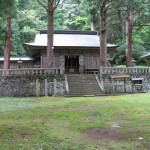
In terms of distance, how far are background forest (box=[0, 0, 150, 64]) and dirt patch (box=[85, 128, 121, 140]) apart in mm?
14118

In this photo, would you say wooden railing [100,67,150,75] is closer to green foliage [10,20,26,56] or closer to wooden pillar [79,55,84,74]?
wooden pillar [79,55,84,74]

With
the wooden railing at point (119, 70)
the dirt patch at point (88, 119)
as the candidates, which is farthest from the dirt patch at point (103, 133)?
the wooden railing at point (119, 70)

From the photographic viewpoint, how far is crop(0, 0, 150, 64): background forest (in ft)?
71.7

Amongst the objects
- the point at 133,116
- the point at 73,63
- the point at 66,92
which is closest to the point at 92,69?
the point at 73,63

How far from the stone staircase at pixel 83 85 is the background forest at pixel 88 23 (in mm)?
5615

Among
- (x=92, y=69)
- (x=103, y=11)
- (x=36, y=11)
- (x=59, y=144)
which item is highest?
(x=36, y=11)

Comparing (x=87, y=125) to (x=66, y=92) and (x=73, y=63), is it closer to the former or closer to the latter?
(x=66, y=92)

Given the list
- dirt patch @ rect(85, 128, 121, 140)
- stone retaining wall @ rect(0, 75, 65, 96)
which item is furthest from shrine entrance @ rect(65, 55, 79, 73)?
dirt patch @ rect(85, 128, 121, 140)

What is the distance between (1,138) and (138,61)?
30527mm

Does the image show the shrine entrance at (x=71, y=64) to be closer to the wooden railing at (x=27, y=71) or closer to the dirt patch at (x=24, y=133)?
the wooden railing at (x=27, y=71)

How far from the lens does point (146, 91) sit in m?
19.3

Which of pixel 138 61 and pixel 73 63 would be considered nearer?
pixel 73 63

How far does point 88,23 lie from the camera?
103 feet

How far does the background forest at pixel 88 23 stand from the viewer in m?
21.9
